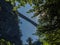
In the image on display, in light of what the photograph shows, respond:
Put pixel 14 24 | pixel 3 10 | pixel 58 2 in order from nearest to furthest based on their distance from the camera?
pixel 58 2 < pixel 3 10 < pixel 14 24

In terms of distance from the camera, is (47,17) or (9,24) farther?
(9,24)

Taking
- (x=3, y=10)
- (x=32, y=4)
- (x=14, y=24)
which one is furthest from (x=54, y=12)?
(x=14, y=24)

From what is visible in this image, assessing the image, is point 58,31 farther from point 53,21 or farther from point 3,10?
point 3,10

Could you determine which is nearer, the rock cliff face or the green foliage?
A: the green foliage

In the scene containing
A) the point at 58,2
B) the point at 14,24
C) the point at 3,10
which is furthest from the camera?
the point at 14,24

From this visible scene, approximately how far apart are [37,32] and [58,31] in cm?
62

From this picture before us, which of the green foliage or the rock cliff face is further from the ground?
the rock cliff face

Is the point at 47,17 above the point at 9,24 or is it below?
below

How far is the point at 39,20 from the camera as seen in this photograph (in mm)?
6141

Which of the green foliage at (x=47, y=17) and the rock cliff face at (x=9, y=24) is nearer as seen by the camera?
the green foliage at (x=47, y=17)

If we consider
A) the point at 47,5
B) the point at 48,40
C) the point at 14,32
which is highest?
the point at 14,32

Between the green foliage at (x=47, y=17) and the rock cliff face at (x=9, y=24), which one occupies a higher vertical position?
the rock cliff face at (x=9, y=24)

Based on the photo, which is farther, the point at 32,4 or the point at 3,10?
the point at 3,10

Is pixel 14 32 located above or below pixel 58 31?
above
